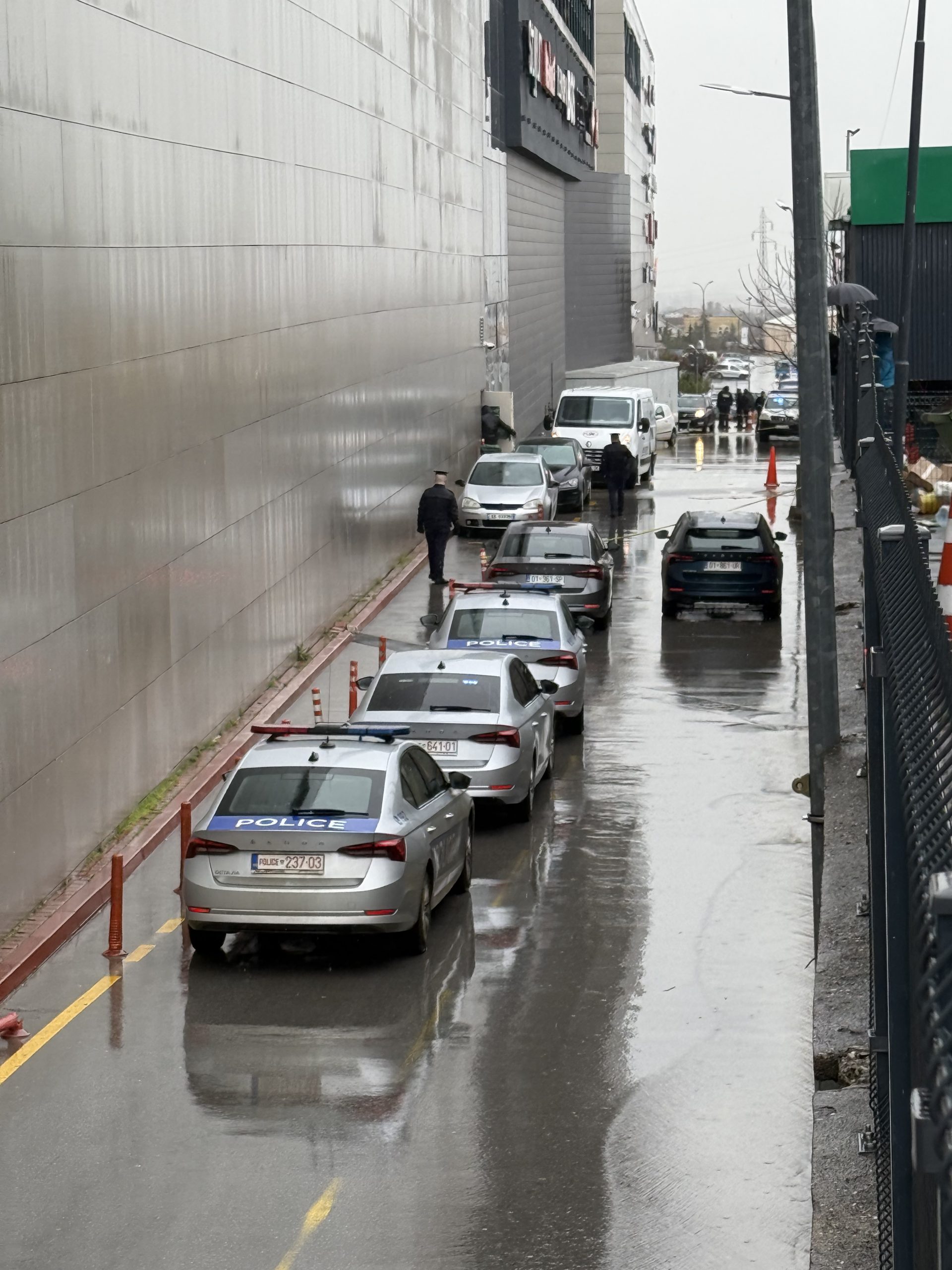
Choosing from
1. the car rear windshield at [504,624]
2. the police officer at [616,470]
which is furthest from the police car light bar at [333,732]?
the police officer at [616,470]

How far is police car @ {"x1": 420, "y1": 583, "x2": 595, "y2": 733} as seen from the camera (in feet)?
66.4

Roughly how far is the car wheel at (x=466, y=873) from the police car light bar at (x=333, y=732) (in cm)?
95

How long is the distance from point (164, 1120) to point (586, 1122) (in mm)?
2221

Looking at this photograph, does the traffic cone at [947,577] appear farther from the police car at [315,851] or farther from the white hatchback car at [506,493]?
the white hatchback car at [506,493]

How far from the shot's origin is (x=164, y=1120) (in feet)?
32.3

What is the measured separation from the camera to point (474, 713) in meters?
16.5

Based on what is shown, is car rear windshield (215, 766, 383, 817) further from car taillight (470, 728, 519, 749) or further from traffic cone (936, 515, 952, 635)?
traffic cone (936, 515, 952, 635)

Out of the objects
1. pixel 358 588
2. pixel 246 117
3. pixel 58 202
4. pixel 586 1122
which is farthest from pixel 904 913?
pixel 358 588

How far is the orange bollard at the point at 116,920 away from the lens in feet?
42.4

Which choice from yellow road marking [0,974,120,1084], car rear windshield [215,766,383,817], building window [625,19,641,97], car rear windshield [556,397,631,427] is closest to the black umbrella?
car rear windshield [556,397,631,427]

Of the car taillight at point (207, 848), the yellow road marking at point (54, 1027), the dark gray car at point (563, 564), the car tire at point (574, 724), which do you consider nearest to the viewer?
the yellow road marking at point (54, 1027)

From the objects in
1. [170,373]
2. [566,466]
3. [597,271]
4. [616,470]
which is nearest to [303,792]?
[170,373]

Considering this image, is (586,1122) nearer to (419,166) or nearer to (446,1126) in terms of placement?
(446,1126)

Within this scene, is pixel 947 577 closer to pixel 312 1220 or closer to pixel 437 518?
pixel 312 1220
